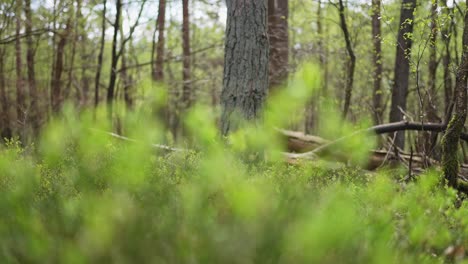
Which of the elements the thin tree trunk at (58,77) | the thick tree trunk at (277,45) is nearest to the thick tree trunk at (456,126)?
the thick tree trunk at (277,45)

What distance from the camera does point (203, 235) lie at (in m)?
1.80

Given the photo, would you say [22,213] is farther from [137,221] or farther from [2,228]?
[137,221]

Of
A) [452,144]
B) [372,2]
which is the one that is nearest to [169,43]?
[372,2]

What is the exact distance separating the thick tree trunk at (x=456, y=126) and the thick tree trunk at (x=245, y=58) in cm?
216

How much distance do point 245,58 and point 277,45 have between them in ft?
13.9

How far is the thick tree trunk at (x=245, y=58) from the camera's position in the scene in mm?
5820

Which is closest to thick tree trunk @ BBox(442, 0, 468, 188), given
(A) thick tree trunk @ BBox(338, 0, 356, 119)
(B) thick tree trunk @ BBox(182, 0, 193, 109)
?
(A) thick tree trunk @ BBox(338, 0, 356, 119)

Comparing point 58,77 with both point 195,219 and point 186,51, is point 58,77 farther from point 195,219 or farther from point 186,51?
point 195,219

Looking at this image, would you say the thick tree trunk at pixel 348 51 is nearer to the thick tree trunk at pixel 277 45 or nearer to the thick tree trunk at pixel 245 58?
the thick tree trunk at pixel 277 45

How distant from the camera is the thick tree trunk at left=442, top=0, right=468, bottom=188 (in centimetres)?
500

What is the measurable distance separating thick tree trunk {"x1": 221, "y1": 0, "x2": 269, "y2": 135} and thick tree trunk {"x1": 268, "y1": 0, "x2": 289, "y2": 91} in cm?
385

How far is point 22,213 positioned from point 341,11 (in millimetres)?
8531

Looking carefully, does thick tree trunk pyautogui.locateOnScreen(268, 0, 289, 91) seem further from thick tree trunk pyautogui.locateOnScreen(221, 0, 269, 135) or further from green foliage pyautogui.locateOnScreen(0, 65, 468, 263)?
green foliage pyautogui.locateOnScreen(0, 65, 468, 263)

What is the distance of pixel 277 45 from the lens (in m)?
9.92
